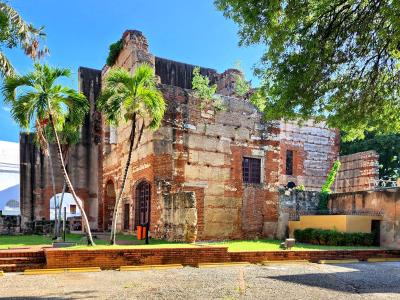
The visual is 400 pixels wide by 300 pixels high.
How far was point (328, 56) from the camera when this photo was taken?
8992 mm

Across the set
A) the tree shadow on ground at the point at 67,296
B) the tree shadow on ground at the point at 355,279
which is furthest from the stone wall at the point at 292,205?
the tree shadow on ground at the point at 67,296

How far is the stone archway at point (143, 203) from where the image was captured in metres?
19.5

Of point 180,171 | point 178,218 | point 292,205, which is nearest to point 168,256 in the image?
point 178,218

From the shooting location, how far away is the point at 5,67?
488 inches

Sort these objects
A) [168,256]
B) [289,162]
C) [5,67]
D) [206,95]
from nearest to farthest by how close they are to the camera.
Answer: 1. [5,67]
2. [168,256]
3. [206,95]
4. [289,162]

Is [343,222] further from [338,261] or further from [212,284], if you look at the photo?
[212,284]

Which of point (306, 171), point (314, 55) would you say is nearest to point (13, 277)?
point (314, 55)

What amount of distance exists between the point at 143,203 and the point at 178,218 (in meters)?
3.59

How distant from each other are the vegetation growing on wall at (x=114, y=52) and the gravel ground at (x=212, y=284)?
14826 mm

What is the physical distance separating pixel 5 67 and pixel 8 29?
119 centimetres

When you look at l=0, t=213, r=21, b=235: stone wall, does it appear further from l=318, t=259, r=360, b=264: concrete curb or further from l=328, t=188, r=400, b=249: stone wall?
l=328, t=188, r=400, b=249: stone wall

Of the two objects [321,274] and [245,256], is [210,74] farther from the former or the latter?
[321,274]

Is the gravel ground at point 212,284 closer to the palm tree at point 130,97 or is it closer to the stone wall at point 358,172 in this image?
the palm tree at point 130,97

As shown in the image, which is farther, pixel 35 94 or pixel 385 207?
pixel 385 207
